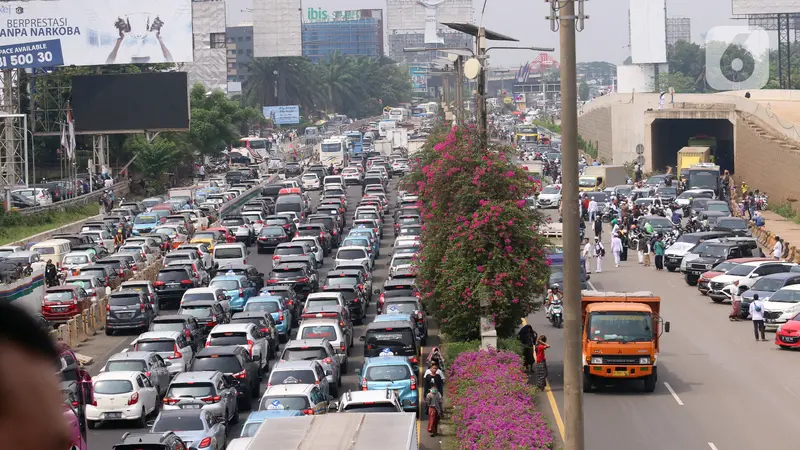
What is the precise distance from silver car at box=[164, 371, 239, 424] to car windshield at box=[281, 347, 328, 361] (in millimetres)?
3142

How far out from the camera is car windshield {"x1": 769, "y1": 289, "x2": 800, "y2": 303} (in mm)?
34656

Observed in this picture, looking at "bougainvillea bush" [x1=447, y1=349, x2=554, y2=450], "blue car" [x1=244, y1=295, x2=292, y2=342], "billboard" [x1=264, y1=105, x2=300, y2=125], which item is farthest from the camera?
"billboard" [x1=264, y1=105, x2=300, y2=125]

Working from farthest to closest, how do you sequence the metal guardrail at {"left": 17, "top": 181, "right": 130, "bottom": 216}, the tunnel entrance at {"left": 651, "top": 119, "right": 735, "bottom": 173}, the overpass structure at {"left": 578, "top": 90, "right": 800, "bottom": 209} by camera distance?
1. the tunnel entrance at {"left": 651, "top": 119, "right": 735, "bottom": 173}
2. the overpass structure at {"left": 578, "top": 90, "right": 800, "bottom": 209}
3. the metal guardrail at {"left": 17, "top": 181, "right": 130, "bottom": 216}

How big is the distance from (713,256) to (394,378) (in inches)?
926

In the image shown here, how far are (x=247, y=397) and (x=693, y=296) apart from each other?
20.5m

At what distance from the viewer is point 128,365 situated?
24922 mm

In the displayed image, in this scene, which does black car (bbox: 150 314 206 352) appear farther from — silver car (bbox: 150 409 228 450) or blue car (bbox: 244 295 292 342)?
silver car (bbox: 150 409 228 450)

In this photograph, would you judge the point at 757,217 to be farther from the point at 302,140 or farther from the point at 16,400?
the point at 302,140

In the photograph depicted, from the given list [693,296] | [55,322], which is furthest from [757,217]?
[55,322]

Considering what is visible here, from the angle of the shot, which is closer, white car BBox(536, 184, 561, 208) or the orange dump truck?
the orange dump truck

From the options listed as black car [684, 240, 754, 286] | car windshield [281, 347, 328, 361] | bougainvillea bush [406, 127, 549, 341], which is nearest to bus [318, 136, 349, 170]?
black car [684, 240, 754, 286]

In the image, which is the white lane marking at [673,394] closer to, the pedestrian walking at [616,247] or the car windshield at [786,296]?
the car windshield at [786,296]

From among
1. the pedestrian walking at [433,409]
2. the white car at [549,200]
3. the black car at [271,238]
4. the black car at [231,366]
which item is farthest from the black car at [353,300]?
the white car at [549,200]

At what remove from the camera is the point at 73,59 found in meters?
75.2
